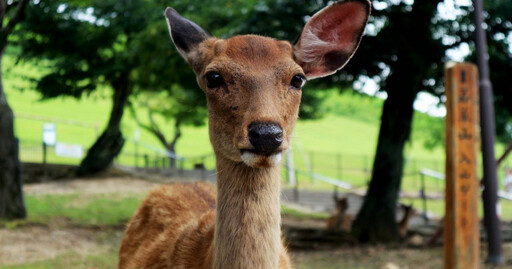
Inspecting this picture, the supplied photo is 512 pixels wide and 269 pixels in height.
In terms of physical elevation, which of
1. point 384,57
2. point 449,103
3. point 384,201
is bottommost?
point 384,201

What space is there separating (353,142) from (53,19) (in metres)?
47.6

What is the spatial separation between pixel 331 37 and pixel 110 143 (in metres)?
19.3

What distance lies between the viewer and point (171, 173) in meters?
24.5

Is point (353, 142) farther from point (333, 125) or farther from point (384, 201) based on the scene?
point (384, 201)

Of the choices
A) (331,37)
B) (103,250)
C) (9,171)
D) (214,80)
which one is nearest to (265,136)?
(214,80)

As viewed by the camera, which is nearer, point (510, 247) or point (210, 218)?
point (210, 218)

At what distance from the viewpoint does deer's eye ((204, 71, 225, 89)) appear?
11.6ft

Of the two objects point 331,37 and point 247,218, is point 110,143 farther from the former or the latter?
point 247,218

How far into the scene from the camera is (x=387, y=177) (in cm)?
1265

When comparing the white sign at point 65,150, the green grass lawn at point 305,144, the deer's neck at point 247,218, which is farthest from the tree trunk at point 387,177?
the green grass lawn at point 305,144

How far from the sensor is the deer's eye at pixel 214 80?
11.6ft

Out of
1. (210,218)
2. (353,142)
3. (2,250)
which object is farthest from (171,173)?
(353,142)

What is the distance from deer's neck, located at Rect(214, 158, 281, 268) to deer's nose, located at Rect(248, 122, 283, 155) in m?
0.37

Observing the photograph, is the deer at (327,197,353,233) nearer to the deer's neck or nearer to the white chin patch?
the deer's neck
